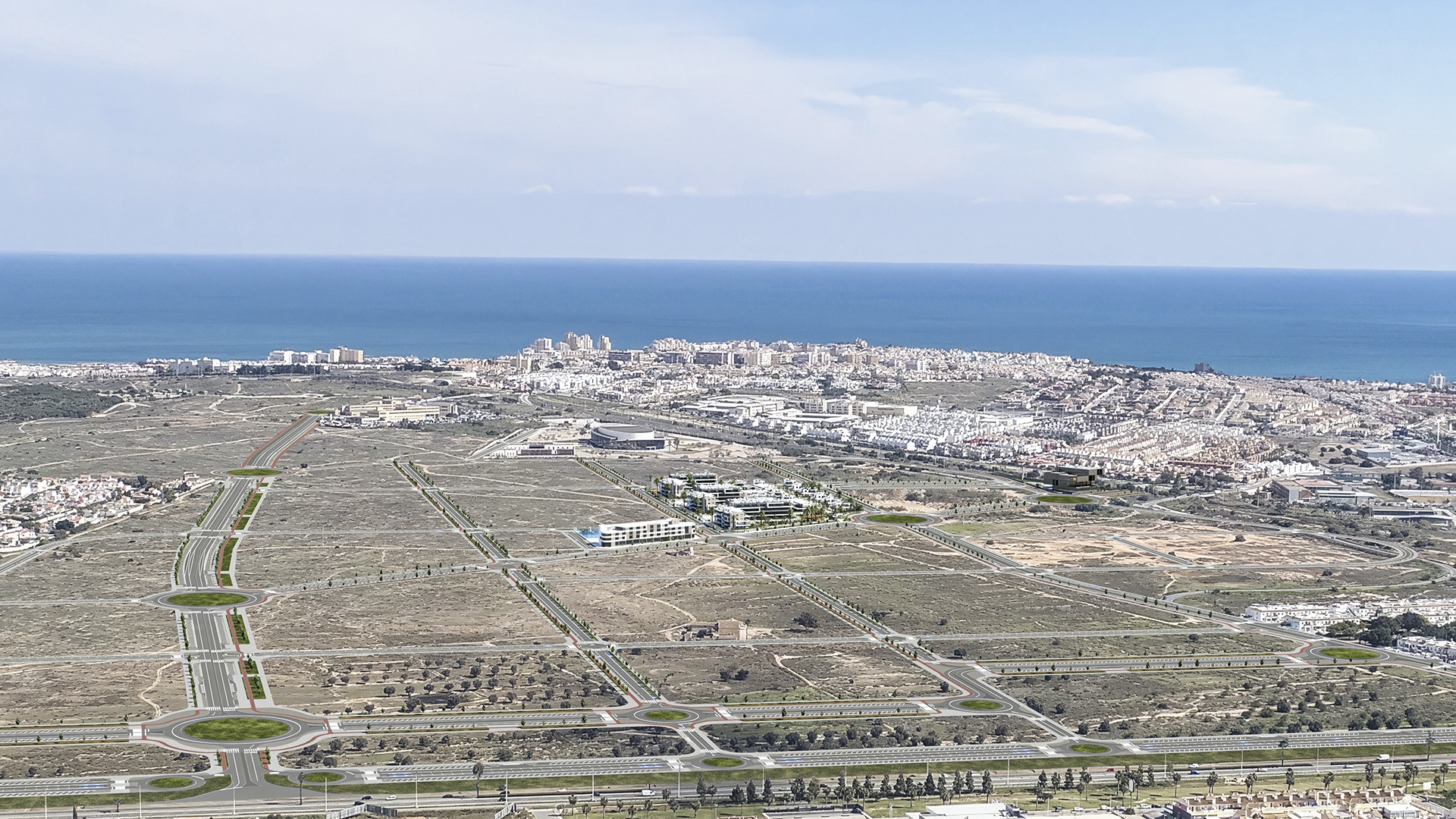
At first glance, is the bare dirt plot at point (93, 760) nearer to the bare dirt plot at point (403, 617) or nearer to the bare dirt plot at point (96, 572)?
the bare dirt plot at point (403, 617)

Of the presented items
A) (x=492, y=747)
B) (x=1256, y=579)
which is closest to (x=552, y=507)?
(x=1256, y=579)

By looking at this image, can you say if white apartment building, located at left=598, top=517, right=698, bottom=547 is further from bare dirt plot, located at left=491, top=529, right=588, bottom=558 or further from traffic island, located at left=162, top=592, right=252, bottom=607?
traffic island, located at left=162, top=592, right=252, bottom=607

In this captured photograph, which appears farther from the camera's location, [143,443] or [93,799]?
[143,443]

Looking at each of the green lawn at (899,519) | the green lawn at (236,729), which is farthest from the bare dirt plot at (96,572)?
the green lawn at (899,519)

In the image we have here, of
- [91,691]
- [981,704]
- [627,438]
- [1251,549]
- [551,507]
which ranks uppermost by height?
[627,438]

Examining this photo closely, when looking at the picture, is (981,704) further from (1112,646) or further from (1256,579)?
(1256,579)
